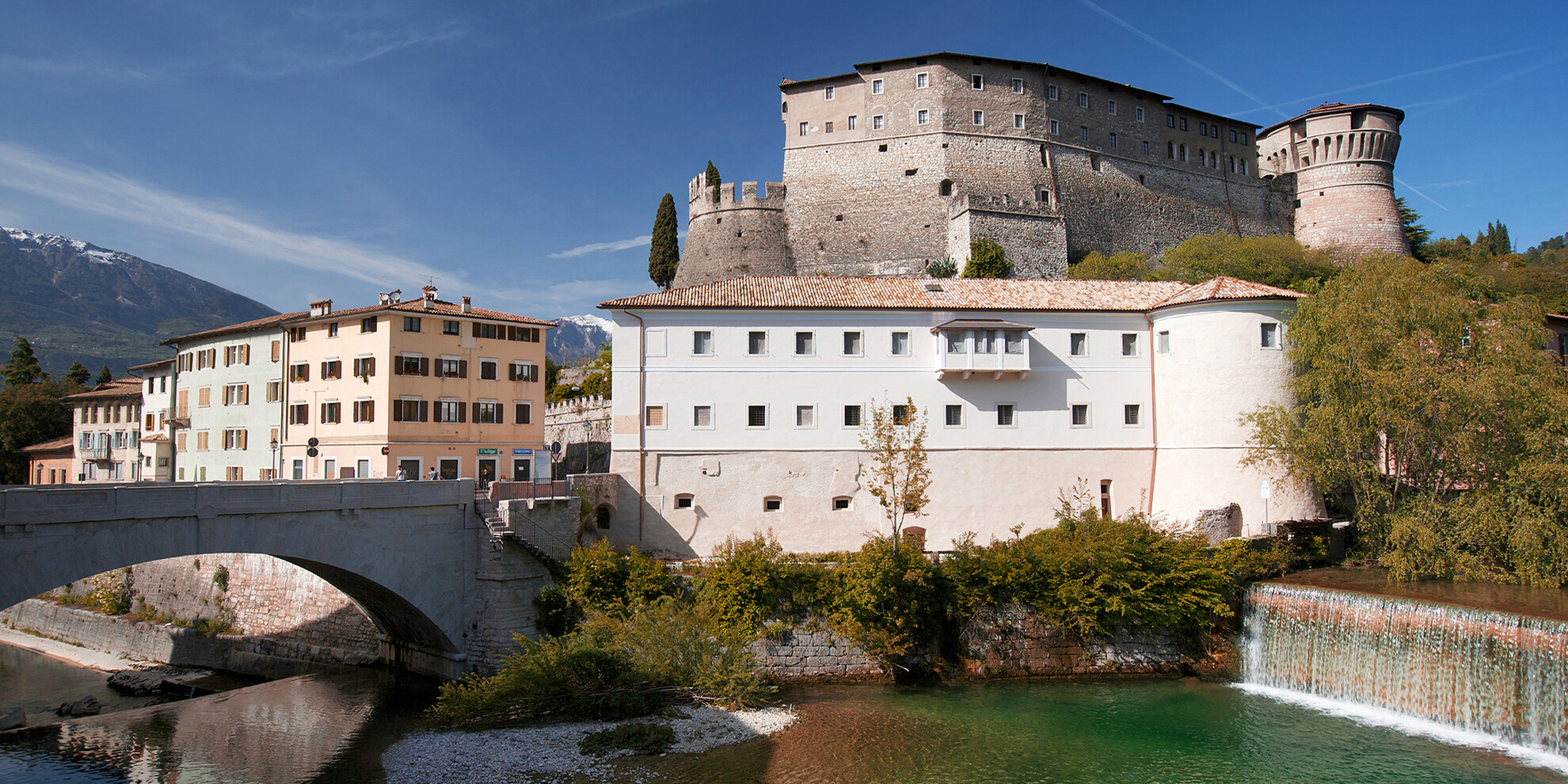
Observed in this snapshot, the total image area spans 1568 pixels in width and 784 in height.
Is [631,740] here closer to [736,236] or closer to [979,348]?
[979,348]

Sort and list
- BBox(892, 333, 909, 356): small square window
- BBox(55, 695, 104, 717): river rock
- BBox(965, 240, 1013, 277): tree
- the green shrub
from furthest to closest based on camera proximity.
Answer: BBox(965, 240, 1013, 277): tree
BBox(892, 333, 909, 356): small square window
BBox(55, 695, 104, 717): river rock
the green shrub

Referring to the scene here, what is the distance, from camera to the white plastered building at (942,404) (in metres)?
30.4

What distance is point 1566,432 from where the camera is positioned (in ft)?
81.3

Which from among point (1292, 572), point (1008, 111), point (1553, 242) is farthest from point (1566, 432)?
point (1553, 242)

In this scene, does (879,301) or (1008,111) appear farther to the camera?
(1008,111)

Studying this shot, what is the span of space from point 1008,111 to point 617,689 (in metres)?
57.6

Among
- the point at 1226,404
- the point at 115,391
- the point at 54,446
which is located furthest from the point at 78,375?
the point at 1226,404

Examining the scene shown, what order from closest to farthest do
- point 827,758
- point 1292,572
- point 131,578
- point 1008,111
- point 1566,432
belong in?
point 827,758 < point 1566,432 < point 1292,572 < point 131,578 < point 1008,111

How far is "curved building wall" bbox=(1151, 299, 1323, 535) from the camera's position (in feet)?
97.8

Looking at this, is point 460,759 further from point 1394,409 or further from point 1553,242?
point 1553,242

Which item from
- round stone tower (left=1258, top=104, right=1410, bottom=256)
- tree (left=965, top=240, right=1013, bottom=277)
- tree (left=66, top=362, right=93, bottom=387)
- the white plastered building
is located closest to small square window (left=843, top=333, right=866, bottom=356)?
the white plastered building

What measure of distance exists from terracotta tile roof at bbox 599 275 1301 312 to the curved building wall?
104cm

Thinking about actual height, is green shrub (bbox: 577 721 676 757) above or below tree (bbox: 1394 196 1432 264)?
below

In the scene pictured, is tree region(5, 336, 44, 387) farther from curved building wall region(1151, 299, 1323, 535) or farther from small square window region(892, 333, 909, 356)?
curved building wall region(1151, 299, 1323, 535)
